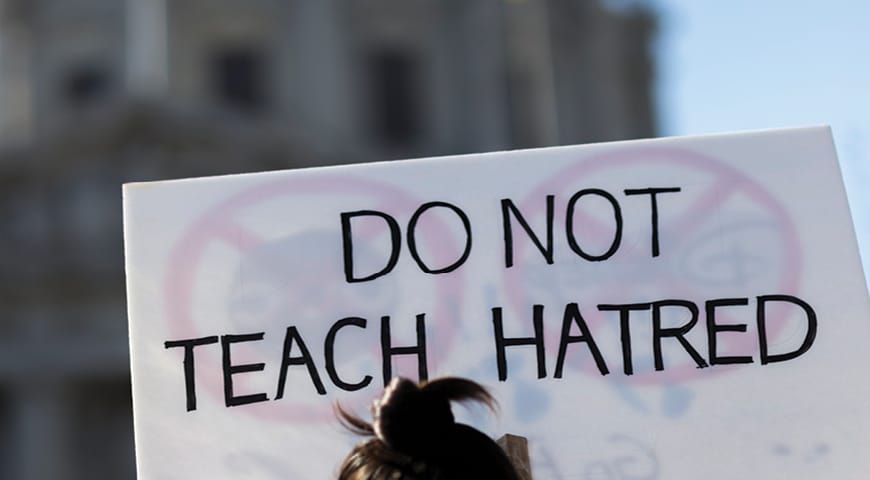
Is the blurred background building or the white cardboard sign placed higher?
the blurred background building

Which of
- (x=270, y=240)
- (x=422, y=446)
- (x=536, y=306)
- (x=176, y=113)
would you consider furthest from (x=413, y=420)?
(x=176, y=113)

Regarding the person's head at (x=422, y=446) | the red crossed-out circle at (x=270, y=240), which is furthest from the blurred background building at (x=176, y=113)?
the person's head at (x=422, y=446)

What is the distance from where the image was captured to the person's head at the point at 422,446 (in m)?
1.62

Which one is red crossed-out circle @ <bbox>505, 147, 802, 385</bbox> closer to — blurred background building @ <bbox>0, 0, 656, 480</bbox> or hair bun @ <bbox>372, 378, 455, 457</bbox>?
hair bun @ <bbox>372, 378, 455, 457</bbox>

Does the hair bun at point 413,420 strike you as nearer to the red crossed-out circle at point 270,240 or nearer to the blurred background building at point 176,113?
the red crossed-out circle at point 270,240

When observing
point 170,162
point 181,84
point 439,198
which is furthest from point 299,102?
point 439,198

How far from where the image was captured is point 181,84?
23.6 m

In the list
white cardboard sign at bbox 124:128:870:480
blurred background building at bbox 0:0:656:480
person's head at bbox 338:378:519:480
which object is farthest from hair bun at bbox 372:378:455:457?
blurred background building at bbox 0:0:656:480

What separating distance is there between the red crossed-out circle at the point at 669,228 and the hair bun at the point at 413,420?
63 cm

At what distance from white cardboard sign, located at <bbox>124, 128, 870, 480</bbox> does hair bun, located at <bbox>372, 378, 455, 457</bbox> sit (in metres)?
0.57

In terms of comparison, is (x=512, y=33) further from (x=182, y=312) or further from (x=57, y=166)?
(x=182, y=312)

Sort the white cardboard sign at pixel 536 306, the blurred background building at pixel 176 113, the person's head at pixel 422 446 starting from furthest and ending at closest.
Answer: the blurred background building at pixel 176 113 → the white cardboard sign at pixel 536 306 → the person's head at pixel 422 446

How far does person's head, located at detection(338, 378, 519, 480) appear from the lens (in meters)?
1.62

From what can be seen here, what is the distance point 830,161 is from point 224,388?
1.05 meters
